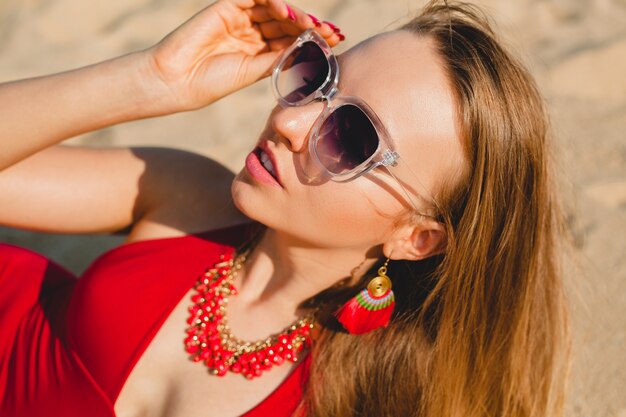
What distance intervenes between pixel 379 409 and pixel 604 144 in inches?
77.9

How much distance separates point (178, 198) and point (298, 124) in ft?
2.15

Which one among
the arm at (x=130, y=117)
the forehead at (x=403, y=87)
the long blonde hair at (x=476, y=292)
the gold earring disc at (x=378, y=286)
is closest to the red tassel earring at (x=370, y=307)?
the gold earring disc at (x=378, y=286)

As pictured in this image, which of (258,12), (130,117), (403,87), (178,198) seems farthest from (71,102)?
(403,87)

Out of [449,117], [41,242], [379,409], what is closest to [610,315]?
[379,409]

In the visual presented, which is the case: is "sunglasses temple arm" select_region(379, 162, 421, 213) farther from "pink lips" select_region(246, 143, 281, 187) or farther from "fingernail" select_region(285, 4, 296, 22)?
"fingernail" select_region(285, 4, 296, 22)

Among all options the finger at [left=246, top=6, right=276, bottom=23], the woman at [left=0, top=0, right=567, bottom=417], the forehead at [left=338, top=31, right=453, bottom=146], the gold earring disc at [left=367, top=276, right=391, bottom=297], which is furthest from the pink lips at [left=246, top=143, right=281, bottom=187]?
the finger at [left=246, top=6, right=276, bottom=23]

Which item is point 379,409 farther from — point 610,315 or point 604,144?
point 604,144

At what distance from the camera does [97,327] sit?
2.04 metres

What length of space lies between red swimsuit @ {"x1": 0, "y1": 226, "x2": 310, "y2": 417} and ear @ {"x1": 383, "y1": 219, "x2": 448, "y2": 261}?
42cm

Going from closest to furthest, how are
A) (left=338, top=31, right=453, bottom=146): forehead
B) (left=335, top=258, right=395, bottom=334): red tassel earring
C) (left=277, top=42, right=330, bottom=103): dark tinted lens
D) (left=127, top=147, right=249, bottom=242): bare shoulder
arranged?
(left=338, top=31, right=453, bottom=146): forehead
(left=277, top=42, right=330, bottom=103): dark tinted lens
(left=335, top=258, right=395, bottom=334): red tassel earring
(left=127, top=147, right=249, bottom=242): bare shoulder

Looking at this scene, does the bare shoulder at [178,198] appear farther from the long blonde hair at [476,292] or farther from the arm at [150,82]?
the long blonde hair at [476,292]

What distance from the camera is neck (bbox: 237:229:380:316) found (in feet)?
6.56

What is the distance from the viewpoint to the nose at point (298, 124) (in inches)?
70.0

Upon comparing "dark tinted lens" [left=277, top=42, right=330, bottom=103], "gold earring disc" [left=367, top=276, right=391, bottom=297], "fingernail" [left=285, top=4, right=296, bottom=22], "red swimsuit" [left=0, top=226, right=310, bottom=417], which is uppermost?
"fingernail" [left=285, top=4, right=296, bottom=22]
